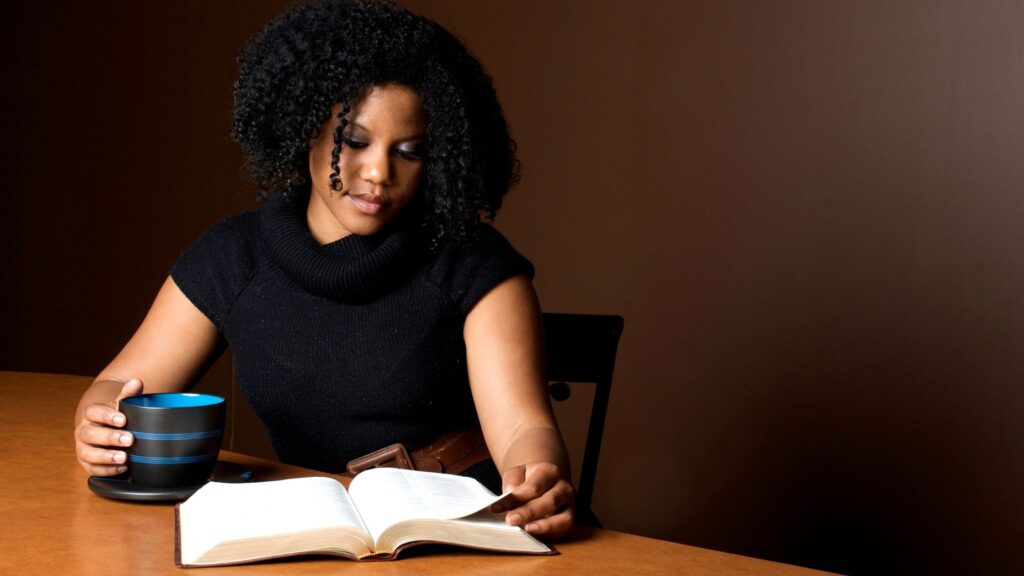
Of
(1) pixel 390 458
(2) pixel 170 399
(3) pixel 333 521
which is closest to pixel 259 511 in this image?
(3) pixel 333 521

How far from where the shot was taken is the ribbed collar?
147 cm

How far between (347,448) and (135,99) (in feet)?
9.84

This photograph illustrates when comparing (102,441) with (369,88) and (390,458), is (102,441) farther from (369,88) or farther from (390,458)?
(369,88)

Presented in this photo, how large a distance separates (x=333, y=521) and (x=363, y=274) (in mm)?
621

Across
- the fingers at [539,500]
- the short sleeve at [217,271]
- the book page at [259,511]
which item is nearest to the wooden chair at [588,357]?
the short sleeve at [217,271]

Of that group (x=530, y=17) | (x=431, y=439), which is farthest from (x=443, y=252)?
(x=530, y=17)

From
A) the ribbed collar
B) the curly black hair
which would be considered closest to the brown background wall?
the curly black hair

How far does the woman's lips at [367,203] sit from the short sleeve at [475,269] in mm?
127

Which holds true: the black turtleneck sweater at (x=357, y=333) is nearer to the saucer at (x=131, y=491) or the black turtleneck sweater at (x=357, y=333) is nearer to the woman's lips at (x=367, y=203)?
the woman's lips at (x=367, y=203)

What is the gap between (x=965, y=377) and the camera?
8.29 ft

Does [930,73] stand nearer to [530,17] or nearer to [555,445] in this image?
[530,17]

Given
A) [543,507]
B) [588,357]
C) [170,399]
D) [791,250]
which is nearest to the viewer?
[543,507]

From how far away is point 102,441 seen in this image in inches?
42.7

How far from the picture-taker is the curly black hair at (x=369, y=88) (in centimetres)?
146
